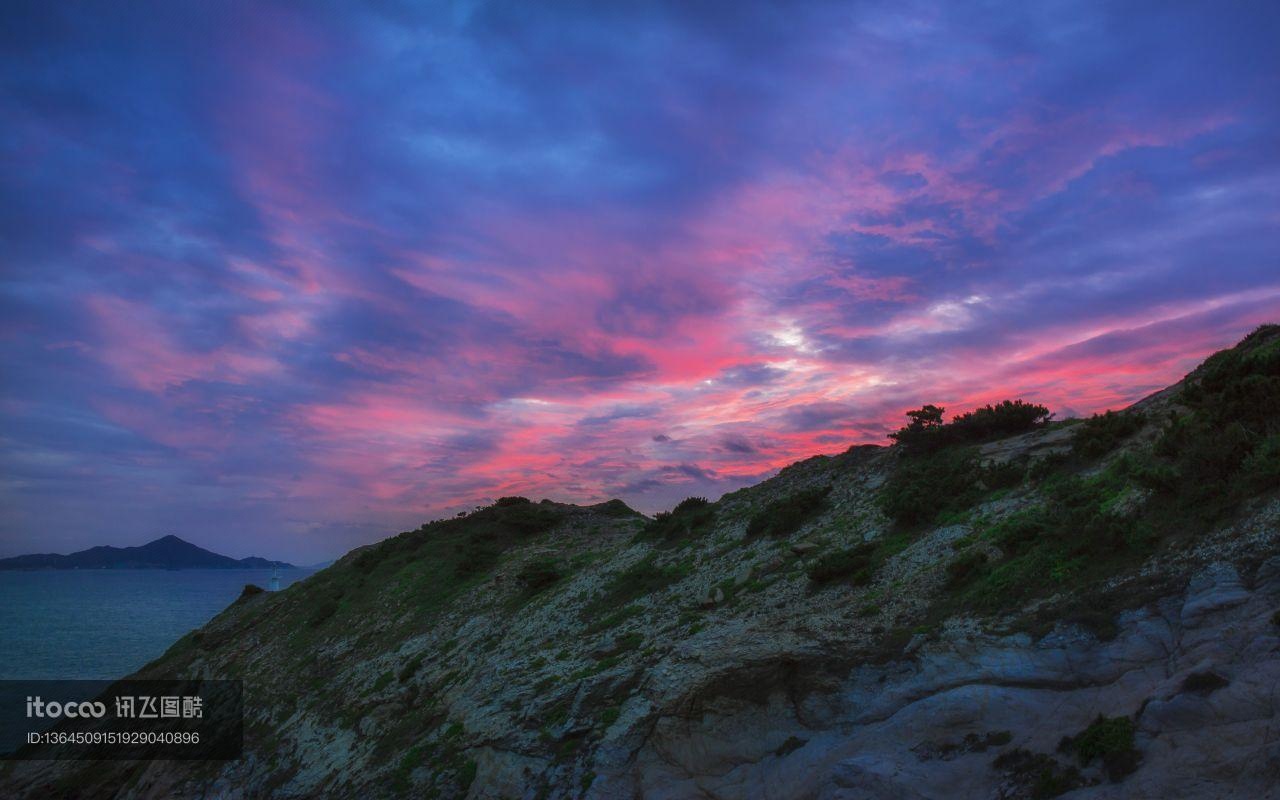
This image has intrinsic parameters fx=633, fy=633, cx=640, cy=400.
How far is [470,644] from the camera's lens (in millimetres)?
31406

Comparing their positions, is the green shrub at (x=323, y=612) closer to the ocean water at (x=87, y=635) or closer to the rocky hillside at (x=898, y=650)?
the rocky hillside at (x=898, y=650)

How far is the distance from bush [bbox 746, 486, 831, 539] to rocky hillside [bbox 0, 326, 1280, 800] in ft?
0.39

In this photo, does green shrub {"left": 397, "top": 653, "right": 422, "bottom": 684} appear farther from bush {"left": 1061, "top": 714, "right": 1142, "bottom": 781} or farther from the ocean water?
the ocean water

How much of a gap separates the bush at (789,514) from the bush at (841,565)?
6.35 m

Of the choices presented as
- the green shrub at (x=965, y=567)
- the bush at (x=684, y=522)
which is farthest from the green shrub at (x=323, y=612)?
the green shrub at (x=965, y=567)

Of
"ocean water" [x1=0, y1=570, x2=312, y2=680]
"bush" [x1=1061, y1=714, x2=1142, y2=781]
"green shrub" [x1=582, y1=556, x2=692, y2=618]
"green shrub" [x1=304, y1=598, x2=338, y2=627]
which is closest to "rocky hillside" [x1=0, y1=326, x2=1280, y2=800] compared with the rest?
"bush" [x1=1061, y1=714, x2=1142, y2=781]

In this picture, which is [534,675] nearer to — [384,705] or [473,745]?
[473,745]

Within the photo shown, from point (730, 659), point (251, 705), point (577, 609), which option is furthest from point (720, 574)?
point (251, 705)

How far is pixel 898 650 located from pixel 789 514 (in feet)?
45.6

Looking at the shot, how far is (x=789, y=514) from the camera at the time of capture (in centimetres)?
2962

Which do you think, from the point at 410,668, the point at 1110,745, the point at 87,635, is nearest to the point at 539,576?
the point at 410,668

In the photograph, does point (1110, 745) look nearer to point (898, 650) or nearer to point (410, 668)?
point (898, 650)

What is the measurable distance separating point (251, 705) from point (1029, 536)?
41.6 metres

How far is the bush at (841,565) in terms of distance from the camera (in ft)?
71.9
